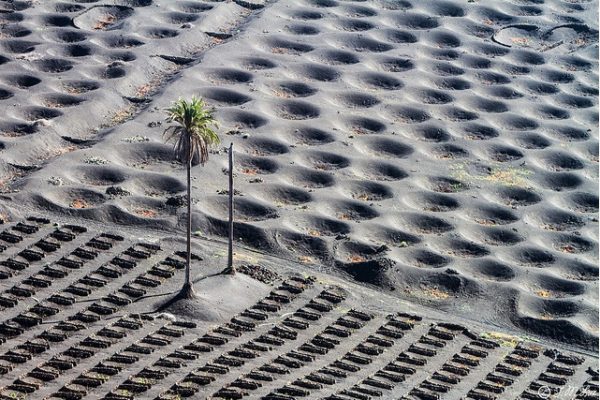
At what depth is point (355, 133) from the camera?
78125 mm

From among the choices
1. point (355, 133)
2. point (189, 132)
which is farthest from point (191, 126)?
point (355, 133)

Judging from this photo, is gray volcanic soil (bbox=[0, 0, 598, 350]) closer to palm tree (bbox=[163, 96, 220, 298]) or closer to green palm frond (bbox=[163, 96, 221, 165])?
palm tree (bbox=[163, 96, 220, 298])

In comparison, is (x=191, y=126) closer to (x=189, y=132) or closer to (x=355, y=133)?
(x=189, y=132)

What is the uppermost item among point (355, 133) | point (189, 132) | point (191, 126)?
point (191, 126)

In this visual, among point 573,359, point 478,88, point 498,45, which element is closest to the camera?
point 573,359

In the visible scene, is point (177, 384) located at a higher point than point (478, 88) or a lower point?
lower

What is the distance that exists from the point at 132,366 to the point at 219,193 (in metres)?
15.7

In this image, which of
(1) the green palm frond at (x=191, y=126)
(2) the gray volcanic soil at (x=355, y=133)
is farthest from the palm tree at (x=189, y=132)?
(2) the gray volcanic soil at (x=355, y=133)

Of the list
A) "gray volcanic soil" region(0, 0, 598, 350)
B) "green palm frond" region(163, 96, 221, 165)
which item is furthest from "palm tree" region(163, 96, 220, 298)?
"gray volcanic soil" region(0, 0, 598, 350)

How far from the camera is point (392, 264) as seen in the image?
66062mm

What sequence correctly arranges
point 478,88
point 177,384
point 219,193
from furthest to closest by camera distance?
point 478,88
point 219,193
point 177,384

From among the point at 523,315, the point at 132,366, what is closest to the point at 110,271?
the point at 132,366

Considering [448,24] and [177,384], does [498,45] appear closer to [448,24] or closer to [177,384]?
[448,24]

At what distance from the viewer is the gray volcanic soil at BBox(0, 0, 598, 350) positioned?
6731cm
